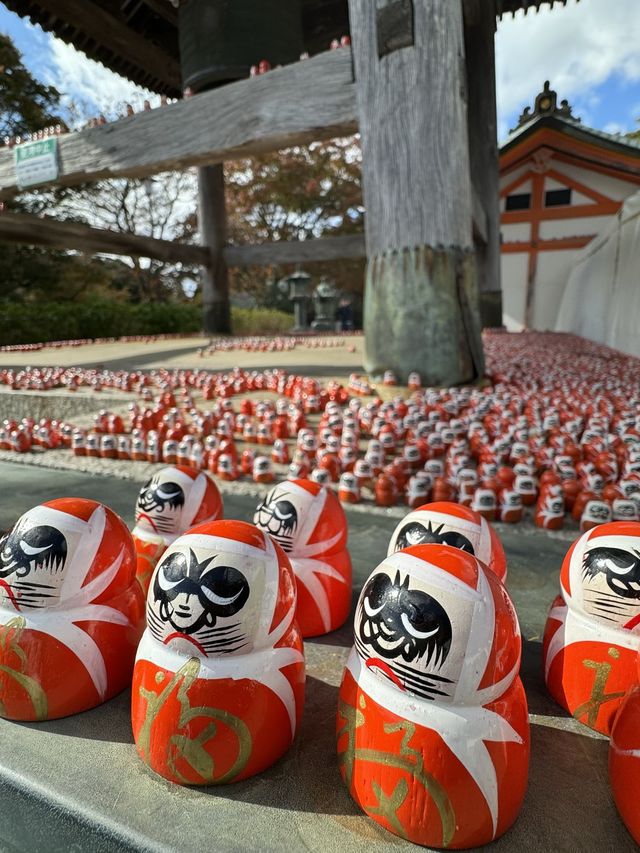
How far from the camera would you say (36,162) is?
6059 millimetres

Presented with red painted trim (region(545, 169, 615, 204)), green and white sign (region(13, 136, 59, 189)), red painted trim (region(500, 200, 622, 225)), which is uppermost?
red painted trim (region(545, 169, 615, 204))

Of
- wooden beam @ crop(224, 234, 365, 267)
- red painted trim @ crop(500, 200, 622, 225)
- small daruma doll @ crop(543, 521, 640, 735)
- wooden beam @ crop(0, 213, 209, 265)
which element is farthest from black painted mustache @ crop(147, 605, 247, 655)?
red painted trim @ crop(500, 200, 622, 225)

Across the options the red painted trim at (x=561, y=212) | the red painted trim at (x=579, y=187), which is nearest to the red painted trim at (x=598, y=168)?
the red painted trim at (x=579, y=187)

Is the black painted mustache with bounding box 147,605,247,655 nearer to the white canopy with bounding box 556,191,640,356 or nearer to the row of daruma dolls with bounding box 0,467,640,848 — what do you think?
the row of daruma dolls with bounding box 0,467,640,848

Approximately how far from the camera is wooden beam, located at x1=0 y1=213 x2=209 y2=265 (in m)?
7.02

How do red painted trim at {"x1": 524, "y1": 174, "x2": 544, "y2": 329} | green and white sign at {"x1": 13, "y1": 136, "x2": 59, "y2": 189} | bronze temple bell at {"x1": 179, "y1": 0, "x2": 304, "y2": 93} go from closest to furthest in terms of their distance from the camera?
bronze temple bell at {"x1": 179, "y1": 0, "x2": 304, "y2": 93}
green and white sign at {"x1": 13, "y1": 136, "x2": 59, "y2": 189}
red painted trim at {"x1": 524, "y1": 174, "x2": 544, "y2": 329}

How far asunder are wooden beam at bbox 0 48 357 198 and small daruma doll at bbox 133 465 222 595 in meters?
3.90

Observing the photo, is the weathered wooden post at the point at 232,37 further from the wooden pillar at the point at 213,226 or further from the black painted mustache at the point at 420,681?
the black painted mustache at the point at 420,681

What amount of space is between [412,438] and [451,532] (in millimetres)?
2118

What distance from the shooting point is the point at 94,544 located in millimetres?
1304

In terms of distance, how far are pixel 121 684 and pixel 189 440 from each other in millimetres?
2255

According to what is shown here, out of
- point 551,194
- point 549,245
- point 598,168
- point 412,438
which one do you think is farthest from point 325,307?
point 412,438

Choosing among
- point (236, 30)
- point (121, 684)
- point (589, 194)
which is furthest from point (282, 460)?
point (589, 194)

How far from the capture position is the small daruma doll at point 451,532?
4.46ft
